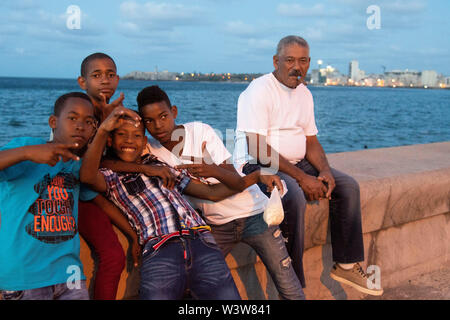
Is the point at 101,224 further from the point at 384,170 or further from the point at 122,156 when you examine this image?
the point at 384,170

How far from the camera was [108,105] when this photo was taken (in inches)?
113

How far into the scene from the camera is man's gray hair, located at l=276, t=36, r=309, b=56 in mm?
3871

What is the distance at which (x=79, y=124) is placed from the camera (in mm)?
2488

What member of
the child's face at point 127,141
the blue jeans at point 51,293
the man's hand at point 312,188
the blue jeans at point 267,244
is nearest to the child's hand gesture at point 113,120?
the child's face at point 127,141

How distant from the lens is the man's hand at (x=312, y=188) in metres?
3.38

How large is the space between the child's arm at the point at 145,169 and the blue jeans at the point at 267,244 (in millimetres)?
477

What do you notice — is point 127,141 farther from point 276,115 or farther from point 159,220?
point 276,115

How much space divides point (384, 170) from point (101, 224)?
2702 mm

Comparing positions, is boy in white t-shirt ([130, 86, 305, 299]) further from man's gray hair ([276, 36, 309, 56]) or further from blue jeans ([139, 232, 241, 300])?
man's gray hair ([276, 36, 309, 56])

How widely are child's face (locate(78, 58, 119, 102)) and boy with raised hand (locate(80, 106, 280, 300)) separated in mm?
458

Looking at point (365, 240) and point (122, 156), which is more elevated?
point (122, 156)
